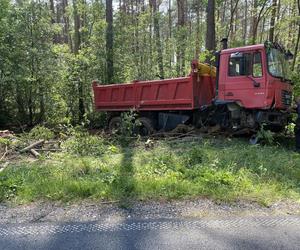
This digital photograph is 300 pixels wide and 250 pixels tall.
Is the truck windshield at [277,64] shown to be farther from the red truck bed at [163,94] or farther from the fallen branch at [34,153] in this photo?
the fallen branch at [34,153]

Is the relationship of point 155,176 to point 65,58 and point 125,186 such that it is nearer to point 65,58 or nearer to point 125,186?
point 125,186

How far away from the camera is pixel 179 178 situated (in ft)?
17.4

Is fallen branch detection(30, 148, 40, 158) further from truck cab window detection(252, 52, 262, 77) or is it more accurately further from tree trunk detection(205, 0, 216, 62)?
tree trunk detection(205, 0, 216, 62)

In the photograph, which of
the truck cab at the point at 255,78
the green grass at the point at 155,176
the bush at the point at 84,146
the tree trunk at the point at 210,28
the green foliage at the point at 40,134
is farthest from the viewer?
the tree trunk at the point at 210,28

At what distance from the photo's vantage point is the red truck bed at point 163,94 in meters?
9.99

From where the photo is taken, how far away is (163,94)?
421 inches

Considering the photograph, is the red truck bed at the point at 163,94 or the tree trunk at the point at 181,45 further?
the tree trunk at the point at 181,45

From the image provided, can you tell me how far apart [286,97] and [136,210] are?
22.0 feet

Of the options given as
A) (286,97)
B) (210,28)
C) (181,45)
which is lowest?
(286,97)

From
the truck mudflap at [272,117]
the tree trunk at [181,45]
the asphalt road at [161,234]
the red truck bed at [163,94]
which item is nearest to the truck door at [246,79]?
the truck mudflap at [272,117]

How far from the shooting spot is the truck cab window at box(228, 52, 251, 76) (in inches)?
345

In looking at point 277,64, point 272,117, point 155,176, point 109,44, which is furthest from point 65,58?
point 155,176

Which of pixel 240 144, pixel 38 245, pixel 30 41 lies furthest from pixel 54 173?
pixel 30 41

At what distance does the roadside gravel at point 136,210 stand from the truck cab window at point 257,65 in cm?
496
